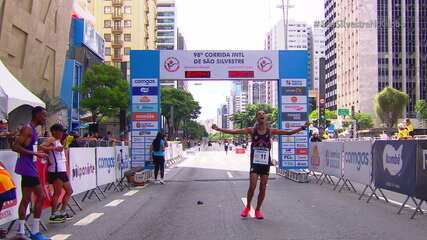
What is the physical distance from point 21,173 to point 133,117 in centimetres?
1365

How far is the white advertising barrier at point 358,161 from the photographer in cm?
1408

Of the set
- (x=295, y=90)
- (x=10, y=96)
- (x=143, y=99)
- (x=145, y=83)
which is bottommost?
(x=10, y=96)

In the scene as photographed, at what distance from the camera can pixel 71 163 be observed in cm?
1187

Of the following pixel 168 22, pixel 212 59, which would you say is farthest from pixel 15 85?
pixel 168 22

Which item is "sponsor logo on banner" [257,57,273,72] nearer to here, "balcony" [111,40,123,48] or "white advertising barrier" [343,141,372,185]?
"white advertising barrier" [343,141,372,185]

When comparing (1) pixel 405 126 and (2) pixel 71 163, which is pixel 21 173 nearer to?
(2) pixel 71 163

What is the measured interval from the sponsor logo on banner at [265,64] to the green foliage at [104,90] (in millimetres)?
20887

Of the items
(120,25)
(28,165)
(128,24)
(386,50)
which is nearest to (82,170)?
(28,165)

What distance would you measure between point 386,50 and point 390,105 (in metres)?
32.7

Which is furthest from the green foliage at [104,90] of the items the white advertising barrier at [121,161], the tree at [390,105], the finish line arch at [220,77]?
the tree at [390,105]

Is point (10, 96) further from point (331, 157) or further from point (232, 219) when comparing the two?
point (331, 157)

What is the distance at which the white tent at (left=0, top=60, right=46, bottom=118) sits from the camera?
1617 centimetres

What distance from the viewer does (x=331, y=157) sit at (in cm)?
1819

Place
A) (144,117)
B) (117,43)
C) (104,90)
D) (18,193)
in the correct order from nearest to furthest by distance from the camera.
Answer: (18,193), (144,117), (104,90), (117,43)
